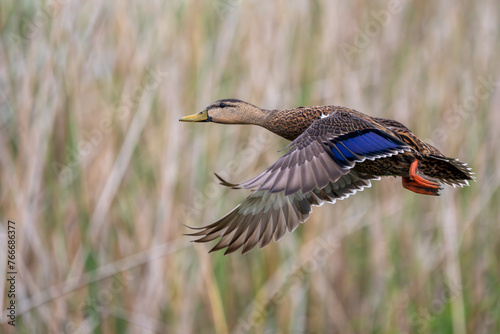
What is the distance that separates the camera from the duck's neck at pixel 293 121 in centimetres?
394

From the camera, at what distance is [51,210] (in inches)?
195

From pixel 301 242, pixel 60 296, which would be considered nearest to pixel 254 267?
pixel 301 242

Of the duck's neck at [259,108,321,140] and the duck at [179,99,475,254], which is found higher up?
the duck's neck at [259,108,321,140]

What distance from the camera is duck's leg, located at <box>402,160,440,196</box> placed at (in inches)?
144

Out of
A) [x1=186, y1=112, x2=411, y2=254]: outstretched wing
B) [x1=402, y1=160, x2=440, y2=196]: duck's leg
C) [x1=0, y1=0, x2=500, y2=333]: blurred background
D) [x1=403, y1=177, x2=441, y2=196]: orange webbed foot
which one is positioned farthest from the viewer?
[x1=0, y1=0, x2=500, y2=333]: blurred background

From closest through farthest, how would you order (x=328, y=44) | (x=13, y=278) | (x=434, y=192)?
1. (x=434, y=192)
2. (x=13, y=278)
3. (x=328, y=44)

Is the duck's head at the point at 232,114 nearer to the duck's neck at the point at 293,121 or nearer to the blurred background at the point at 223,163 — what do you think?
the duck's neck at the point at 293,121

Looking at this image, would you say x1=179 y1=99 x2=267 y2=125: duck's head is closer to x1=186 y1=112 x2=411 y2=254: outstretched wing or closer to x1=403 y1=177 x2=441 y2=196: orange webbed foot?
x1=186 y1=112 x2=411 y2=254: outstretched wing

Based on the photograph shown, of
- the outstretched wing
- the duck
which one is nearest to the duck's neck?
the duck

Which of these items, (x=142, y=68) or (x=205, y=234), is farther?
(x=142, y=68)

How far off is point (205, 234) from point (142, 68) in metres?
1.49

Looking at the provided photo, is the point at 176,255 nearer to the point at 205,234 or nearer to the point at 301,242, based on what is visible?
the point at 301,242

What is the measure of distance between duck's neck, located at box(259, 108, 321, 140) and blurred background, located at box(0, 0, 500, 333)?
1047 mm

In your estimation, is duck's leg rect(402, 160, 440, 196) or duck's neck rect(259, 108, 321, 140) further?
duck's neck rect(259, 108, 321, 140)
